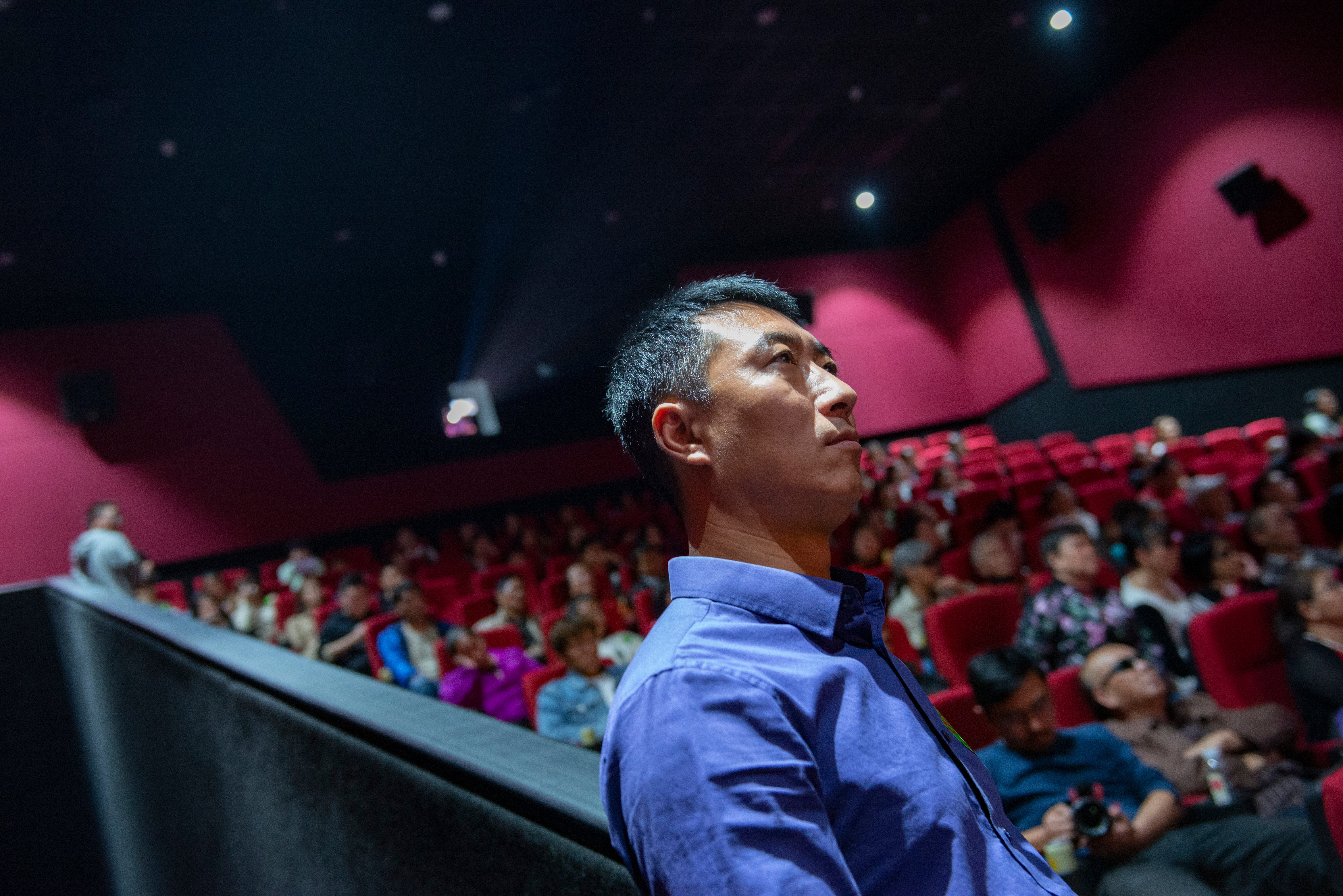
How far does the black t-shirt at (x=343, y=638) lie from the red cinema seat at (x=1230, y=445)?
6321 millimetres

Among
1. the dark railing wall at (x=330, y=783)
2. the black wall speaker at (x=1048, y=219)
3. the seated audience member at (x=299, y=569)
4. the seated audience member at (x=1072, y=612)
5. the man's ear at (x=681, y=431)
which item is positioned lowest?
the seated audience member at (x=1072, y=612)

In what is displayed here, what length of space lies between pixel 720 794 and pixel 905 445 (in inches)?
401

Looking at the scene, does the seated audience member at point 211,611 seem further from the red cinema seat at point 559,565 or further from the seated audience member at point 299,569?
the red cinema seat at point 559,565

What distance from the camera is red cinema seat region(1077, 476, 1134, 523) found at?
5129mm

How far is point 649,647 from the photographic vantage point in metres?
0.55

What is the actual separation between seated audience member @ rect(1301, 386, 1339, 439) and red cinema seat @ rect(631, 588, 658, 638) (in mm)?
5191

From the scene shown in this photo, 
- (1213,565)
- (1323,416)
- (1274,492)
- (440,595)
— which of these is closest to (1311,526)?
(1274,492)

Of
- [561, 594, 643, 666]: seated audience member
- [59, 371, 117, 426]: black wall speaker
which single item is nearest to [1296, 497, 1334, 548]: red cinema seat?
[561, 594, 643, 666]: seated audience member

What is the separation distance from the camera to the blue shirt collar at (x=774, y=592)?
1.90 ft

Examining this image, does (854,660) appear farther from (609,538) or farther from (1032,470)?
(1032,470)

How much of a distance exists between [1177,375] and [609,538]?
19.9 feet

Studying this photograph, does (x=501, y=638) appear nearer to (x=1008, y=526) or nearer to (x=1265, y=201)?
(x=1008, y=526)

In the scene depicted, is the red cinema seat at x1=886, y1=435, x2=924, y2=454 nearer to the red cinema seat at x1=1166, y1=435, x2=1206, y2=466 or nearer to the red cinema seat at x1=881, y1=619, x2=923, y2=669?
the red cinema seat at x1=1166, y1=435, x2=1206, y2=466

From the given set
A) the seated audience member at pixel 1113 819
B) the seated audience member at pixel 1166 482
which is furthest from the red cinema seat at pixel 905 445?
the seated audience member at pixel 1113 819
